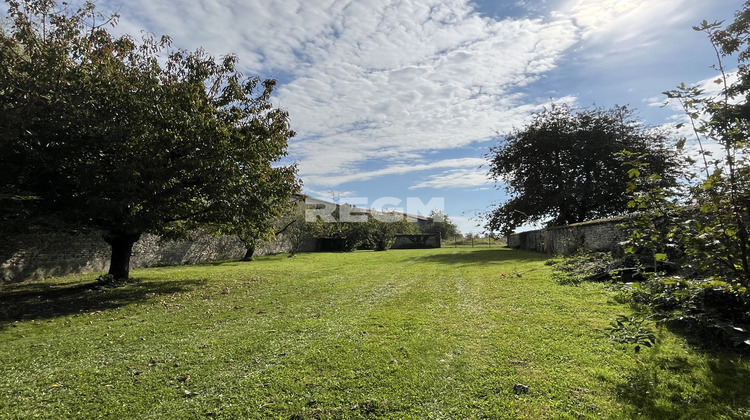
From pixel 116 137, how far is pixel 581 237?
1583cm

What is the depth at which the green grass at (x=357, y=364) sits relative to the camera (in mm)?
2961

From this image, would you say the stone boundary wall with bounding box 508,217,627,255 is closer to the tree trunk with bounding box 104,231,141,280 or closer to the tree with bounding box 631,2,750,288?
the tree with bounding box 631,2,750,288

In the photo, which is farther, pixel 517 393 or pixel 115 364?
pixel 115 364

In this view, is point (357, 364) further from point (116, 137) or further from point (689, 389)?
point (116, 137)

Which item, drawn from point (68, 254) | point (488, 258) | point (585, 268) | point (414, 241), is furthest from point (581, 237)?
point (414, 241)

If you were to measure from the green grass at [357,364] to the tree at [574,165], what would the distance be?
18799mm

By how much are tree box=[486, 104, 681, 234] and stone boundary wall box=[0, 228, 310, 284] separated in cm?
2193

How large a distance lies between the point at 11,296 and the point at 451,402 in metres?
10.7

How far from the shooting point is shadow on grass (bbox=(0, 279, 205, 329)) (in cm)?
697

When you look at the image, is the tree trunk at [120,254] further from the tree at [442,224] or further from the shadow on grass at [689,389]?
the tree at [442,224]

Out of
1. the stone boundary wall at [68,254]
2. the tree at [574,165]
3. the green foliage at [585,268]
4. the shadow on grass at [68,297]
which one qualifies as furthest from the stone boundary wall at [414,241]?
the shadow on grass at [68,297]

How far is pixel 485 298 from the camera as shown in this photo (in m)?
7.34

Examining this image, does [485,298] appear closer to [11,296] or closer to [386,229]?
[11,296]

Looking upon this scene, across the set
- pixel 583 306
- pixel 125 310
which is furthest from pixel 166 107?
pixel 583 306
